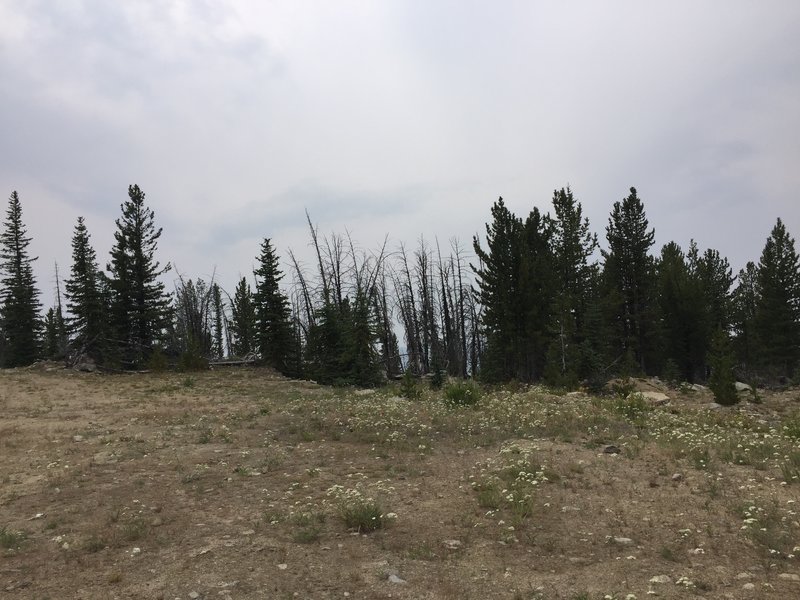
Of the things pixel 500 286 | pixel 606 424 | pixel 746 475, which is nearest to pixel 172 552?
pixel 746 475

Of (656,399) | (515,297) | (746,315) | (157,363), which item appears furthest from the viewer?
(746,315)

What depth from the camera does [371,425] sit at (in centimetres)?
1355

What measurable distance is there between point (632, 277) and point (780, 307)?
46.5 feet

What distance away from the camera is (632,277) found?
1454 inches

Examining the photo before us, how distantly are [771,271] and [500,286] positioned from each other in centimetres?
2679

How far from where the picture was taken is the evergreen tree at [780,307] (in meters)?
40.8

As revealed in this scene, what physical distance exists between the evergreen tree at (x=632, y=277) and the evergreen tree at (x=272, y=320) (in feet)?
73.1

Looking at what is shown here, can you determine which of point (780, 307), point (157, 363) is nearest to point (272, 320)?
point (157, 363)

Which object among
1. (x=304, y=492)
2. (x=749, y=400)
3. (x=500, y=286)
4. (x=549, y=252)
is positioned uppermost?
(x=549, y=252)

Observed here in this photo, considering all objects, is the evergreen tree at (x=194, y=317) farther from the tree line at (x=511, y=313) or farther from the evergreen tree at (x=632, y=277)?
the evergreen tree at (x=632, y=277)

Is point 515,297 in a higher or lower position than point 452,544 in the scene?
higher

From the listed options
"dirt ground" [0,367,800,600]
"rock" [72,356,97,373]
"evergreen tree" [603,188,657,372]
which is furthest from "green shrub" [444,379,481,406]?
"rock" [72,356,97,373]

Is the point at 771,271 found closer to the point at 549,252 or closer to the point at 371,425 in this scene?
the point at 549,252

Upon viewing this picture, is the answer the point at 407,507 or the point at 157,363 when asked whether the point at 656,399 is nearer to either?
the point at 407,507
